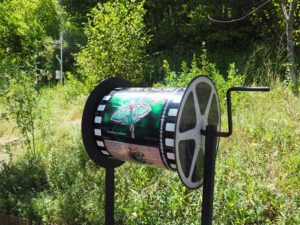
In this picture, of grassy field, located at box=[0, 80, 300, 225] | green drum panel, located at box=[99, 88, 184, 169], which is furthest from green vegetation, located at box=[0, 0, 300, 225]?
green drum panel, located at box=[99, 88, 184, 169]

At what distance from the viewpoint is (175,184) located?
3303 millimetres

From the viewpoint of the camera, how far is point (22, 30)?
14062 mm

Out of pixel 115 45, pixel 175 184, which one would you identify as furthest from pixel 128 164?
pixel 115 45

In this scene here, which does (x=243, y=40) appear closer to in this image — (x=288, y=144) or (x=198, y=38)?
(x=198, y=38)

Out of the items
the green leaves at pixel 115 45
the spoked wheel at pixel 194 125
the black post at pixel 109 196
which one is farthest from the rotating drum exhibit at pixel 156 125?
the green leaves at pixel 115 45

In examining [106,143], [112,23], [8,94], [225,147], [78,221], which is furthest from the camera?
[112,23]

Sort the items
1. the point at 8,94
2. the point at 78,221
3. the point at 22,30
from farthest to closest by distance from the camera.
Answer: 1. the point at 22,30
2. the point at 8,94
3. the point at 78,221

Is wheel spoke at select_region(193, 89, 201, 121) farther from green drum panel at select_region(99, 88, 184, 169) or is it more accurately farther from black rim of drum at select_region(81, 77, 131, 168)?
A: black rim of drum at select_region(81, 77, 131, 168)

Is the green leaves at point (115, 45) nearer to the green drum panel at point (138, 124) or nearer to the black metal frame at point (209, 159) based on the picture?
the green drum panel at point (138, 124)

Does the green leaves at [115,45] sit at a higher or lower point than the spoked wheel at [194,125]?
higher

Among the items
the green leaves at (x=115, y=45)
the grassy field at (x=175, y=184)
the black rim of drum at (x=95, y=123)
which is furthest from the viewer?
the green leaves at (x=115, y=45)

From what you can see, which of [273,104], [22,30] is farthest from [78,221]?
[22,30]

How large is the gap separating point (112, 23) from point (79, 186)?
3835 millimetres

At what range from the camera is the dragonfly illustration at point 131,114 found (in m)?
1.85
